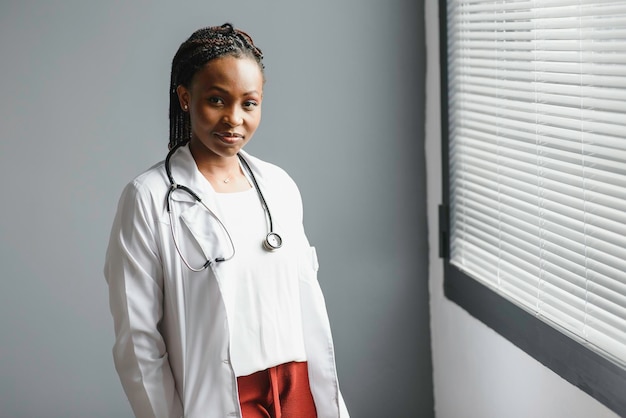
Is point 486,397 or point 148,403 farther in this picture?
point 486,397

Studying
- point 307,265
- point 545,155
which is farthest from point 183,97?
point 545,155

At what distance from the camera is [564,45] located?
1.63m

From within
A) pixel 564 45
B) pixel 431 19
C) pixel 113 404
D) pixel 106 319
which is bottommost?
pixel 113 404

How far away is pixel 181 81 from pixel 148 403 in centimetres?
66

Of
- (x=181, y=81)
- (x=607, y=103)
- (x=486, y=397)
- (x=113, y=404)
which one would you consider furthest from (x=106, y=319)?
(x=607, y=103)

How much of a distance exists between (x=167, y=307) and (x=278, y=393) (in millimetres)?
299

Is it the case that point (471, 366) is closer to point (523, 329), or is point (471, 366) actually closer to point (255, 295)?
point (523, 329)

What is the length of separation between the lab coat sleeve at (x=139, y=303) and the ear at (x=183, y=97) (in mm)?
196

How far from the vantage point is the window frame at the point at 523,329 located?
1.52m

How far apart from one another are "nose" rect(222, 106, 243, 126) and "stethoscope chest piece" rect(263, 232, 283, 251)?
0.79ft

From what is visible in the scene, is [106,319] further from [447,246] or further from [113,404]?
[447,246]

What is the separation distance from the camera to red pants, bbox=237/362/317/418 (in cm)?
151

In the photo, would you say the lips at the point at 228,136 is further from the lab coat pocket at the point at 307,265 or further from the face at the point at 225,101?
the lab coat pocket at the point at 307,265

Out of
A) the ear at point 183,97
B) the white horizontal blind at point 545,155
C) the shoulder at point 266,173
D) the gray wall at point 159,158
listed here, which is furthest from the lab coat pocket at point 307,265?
the gray wall at point 159,158
